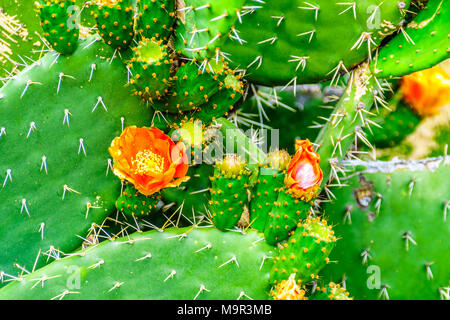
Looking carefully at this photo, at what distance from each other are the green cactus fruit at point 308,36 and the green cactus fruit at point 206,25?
14cm

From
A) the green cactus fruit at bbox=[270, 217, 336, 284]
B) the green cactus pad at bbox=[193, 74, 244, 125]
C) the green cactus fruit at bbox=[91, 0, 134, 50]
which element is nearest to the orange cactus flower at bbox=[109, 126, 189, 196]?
the green cactus pad at bbox=[193, 74, 244, 125]

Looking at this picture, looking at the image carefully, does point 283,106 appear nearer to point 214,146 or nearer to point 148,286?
point 214,146

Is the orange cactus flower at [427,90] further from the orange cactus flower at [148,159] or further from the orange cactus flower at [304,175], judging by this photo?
the orange cactus flower at [148,159]

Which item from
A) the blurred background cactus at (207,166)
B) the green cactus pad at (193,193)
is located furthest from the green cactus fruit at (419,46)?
the green cactus pad at (193,193)

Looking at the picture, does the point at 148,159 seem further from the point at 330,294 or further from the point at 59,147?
the point at 330,294

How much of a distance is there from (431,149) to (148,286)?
1126mm

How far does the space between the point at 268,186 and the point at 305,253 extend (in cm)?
19

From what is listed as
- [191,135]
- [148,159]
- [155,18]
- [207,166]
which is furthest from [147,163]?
[155,18]

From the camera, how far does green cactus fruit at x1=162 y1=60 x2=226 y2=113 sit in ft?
3.85

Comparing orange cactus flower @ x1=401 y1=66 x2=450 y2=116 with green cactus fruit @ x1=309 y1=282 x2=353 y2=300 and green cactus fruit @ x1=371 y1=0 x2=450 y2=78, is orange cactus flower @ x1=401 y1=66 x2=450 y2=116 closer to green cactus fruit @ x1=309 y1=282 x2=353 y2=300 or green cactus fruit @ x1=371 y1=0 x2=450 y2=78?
green cactus fruit @ x1=371 y1=0 x2=450 y2=78

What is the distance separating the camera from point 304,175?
3.97ft

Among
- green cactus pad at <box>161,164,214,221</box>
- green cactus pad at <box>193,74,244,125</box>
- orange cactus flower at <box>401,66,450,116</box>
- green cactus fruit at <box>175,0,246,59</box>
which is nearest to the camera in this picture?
green cactus fruit at <box>175,0,246,59</box>

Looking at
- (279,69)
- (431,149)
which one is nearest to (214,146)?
(279,69)

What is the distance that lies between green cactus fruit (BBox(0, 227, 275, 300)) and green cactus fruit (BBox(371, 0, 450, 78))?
558mm
